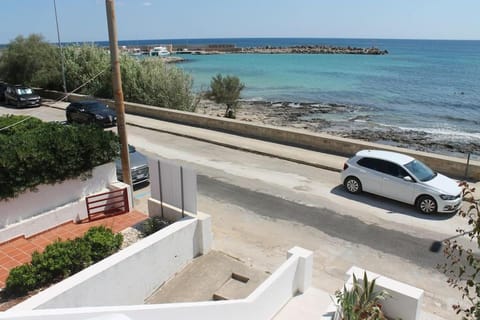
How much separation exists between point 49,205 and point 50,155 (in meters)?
1.41

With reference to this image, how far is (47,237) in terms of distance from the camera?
9.87 m

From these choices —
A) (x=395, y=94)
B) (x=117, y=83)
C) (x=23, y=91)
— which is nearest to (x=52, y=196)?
(x=117, y=83)

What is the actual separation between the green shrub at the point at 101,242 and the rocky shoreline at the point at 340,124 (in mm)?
26106

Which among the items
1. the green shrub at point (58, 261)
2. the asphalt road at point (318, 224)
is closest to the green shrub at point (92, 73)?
the asphalt road at point (318, 224)

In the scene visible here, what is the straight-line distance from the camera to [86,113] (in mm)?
24203

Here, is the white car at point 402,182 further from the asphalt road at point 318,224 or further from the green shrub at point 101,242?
the green shrub at point 101,242

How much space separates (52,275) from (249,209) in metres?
6.51

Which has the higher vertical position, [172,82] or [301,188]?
[172,82]

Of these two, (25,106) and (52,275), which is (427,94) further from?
(52,275)

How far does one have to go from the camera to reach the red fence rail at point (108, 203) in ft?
36.0

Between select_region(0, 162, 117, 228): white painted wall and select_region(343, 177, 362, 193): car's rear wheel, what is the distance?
7954 millimetres

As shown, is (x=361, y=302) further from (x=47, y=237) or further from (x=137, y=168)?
(x=137, y=168)

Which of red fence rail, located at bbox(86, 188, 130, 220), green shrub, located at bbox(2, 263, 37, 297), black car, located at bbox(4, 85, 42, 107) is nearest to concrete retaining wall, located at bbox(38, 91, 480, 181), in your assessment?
black car, located at bbox(4, 85, 42, 107)

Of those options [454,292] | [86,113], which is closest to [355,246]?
[454,292]
